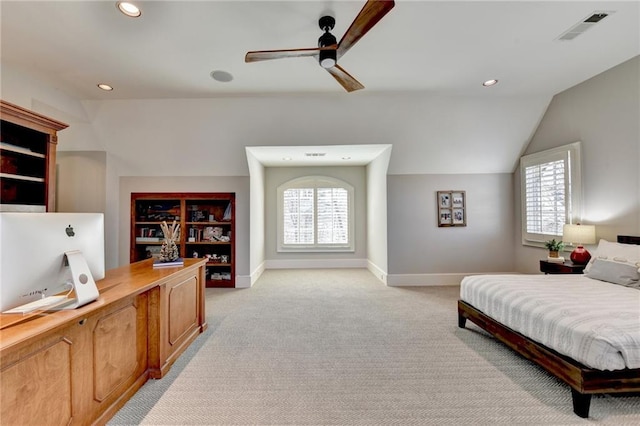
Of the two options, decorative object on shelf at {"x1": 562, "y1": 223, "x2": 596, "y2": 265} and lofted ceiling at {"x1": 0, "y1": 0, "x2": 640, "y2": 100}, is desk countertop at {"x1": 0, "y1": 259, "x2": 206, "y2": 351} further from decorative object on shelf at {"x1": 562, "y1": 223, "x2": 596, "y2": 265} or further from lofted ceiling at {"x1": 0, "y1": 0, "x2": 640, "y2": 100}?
decorative object on shelf at {"x1": 562, "y1": 223, "x2": 596, "y2": 265}

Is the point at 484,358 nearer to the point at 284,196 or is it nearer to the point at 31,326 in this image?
the point at 31,326

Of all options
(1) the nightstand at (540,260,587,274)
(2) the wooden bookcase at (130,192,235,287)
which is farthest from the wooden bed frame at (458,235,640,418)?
(2) the wooden bookcase at (130,192,235,287)

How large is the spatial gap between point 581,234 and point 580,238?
51 mm

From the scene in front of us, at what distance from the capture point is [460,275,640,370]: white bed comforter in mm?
1751

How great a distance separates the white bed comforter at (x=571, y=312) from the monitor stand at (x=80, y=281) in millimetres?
3050

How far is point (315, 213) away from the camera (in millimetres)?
6543

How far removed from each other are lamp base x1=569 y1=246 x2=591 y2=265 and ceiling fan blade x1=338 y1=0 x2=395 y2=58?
152 inches

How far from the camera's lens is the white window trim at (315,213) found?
6.46 metres

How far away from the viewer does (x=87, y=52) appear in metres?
2.75

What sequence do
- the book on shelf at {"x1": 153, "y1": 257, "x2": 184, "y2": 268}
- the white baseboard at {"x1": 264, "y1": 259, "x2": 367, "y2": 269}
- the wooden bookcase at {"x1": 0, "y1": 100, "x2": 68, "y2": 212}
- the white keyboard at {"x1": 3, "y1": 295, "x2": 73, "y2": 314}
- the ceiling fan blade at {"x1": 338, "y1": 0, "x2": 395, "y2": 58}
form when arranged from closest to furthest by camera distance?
the white keyboard at {"x1": 3, "y1": 295, "x2": 73, "y2": 314} < the ceiling fan blade at {"x1": 338, "y1": 0, "x2": 395, "y2": 58} < the book on shelf at {"x1": 153, "y1": 257, "x2": 184, "y2": 268} < the wooden bookcase at {"x1": 0, "y1": 100, "x2": 68, "y2": 212} < the white baseboard at {"x1": 264, "y1": 259, "x2": 367, "y2": 269}

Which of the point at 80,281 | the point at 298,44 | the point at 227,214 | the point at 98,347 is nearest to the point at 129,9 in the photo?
the point at 298,44

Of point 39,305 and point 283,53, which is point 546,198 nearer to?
point 283,53

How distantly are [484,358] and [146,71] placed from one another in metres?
4.47

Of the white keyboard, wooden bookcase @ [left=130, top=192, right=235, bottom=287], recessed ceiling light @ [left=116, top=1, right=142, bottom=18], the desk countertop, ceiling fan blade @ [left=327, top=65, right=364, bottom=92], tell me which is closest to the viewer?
the desk countertop
